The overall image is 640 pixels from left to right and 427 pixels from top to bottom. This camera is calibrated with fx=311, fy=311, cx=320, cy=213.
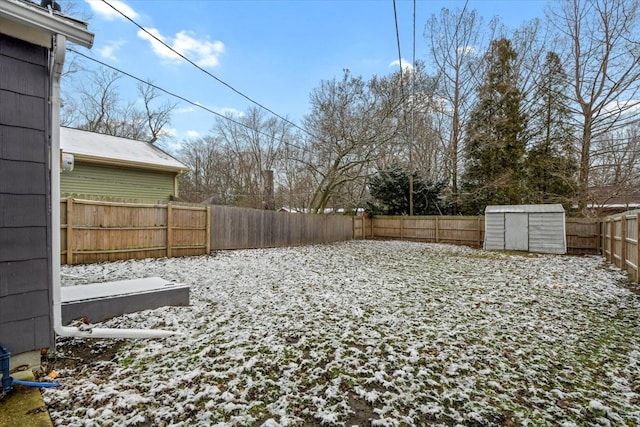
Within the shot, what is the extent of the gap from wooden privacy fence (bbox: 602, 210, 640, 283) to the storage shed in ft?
5.23

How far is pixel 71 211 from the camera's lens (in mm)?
6512

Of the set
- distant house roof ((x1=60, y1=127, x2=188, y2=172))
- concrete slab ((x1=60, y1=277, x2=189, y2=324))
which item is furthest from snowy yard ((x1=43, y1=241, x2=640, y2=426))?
distant house roof ((x1=60, y1=127, x2=188, y2=172))

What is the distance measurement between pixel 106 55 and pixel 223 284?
6640mm

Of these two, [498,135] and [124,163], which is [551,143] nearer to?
[498,135]

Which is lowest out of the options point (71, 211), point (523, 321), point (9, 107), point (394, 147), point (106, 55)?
point (523, 321)

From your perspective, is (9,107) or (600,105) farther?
(600,105)

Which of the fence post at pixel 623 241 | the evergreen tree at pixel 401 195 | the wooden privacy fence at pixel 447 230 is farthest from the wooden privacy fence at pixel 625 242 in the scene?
the evergreen tree at pixel 401 195

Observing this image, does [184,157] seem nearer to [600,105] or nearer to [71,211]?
[71,211]

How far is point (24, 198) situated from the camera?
7.43 ft

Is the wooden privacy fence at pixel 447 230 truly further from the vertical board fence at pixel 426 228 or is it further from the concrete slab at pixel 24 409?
the concrete slab at pixel 24 409

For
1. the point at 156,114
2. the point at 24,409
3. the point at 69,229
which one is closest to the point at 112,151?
the point at 69,229

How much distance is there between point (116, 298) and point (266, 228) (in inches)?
298

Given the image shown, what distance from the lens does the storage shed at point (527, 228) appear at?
10.7 meters

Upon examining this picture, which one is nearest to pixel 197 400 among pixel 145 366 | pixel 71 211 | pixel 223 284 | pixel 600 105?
pixel 145 366
